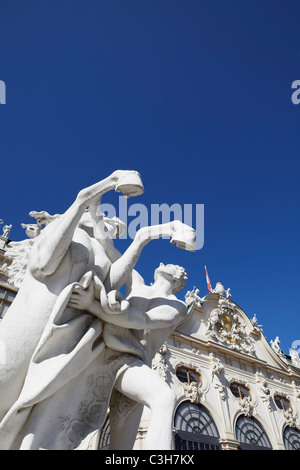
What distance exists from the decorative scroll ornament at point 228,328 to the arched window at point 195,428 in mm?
4165

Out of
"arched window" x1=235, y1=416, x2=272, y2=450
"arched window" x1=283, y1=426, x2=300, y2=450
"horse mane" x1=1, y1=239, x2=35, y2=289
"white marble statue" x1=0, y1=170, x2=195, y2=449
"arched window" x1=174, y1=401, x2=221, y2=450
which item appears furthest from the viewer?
"arched window" x1=283, y1=426, x2=300, y2=450

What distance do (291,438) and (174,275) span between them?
18.1 metres

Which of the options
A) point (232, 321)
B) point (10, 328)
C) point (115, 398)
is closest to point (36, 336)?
point (10, 328)

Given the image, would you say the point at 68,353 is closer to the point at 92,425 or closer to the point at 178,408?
the point at 92,425

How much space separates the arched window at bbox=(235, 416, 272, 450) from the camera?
14414 millimetres

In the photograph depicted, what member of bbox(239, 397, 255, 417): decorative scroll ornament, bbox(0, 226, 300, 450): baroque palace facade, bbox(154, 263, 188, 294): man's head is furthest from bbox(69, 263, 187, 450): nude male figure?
bbox(239, 397, 255, 417): decorative scroll ornament

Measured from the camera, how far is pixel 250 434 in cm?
1491

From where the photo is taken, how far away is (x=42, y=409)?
2.16m

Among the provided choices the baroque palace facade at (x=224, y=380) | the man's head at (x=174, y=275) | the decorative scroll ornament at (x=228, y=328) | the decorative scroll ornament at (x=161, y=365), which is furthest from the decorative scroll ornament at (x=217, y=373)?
the man's head at (x=174, y=275)

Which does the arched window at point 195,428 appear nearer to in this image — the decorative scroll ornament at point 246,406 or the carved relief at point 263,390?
the decorative scroll ornament at point 246,406

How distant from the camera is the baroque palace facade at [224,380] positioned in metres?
13.2

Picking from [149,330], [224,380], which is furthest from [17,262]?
[224,380]

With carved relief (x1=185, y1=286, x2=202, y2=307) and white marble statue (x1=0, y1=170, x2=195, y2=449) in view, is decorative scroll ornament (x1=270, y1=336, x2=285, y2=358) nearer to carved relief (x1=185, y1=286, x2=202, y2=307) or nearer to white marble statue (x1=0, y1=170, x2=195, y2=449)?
carved relief (x1=185, y1=286, x2=202, y2=307)

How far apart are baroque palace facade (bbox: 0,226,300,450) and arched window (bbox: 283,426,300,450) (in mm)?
44
